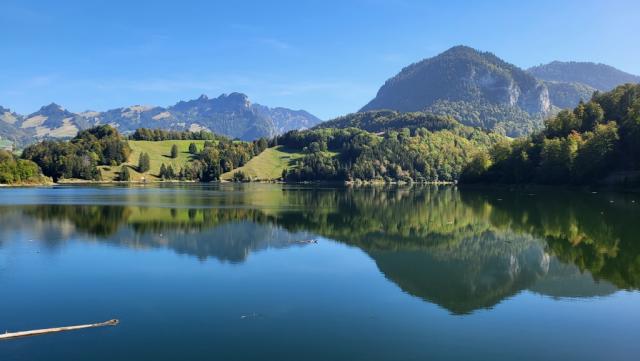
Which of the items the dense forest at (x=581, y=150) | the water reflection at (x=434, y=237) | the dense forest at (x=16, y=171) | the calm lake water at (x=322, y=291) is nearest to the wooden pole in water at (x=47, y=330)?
the calm lake water at (x=322, y=291)

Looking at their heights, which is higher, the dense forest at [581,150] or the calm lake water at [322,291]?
the dense forest at [581,150]

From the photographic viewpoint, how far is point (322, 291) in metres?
30.8

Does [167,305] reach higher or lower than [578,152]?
lower

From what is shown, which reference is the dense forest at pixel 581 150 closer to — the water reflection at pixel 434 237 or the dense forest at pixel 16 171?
the water reflection at pixel 434 237

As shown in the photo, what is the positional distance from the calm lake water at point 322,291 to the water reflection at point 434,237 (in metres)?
0.27

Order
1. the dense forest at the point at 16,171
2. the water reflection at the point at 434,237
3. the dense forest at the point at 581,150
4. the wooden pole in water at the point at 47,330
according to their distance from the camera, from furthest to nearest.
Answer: the dense forest at the point at 16,171, the dense forest at the point at 581,150, the water reflection at the point at 434,237, the wooden pole in water at the point at 47,330

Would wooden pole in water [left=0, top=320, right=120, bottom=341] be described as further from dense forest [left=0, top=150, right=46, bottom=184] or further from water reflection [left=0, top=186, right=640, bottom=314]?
dense forest [left=0, top=150, right=46, bottom=184]

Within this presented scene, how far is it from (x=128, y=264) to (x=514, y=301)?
27343mm

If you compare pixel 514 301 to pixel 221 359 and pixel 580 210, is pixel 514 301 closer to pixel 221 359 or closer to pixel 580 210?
pixel 221 359

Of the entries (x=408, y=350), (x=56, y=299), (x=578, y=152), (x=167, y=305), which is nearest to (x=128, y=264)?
(x=56, y=299)

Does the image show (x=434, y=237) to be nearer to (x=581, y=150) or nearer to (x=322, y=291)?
(x=322, y=291)

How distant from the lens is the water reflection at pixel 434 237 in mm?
34000

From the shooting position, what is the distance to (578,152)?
443ft

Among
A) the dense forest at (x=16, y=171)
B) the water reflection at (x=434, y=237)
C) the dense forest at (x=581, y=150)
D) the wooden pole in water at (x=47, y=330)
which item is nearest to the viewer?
the wooden pole in water at (x=47, y=330)
